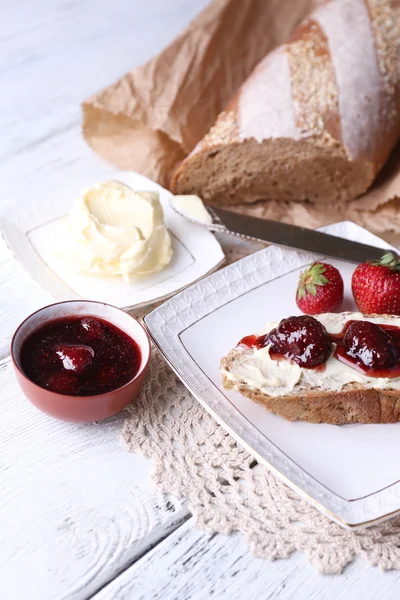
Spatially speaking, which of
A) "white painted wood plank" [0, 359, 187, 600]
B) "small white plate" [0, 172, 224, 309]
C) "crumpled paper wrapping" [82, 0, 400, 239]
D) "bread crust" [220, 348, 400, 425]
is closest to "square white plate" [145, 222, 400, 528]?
"bread crust" [220, 348, 400, 425]

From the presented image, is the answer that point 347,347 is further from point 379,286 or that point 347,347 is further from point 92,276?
point 92,276

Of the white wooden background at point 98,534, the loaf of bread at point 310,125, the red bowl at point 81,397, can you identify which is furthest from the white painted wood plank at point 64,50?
the red bowl at point 81,397

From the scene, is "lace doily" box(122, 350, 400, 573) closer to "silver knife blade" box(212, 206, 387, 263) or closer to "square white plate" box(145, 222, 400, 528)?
"square white plate" box(145, 222, 400, 528)

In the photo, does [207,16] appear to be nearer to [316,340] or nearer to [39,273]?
[39,273]

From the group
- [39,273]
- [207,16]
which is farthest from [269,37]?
[39,273]

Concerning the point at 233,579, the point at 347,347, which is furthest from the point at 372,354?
the point at 233,579

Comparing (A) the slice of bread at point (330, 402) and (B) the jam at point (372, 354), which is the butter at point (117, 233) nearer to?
(A) the slice of bread at point (330, 402)
